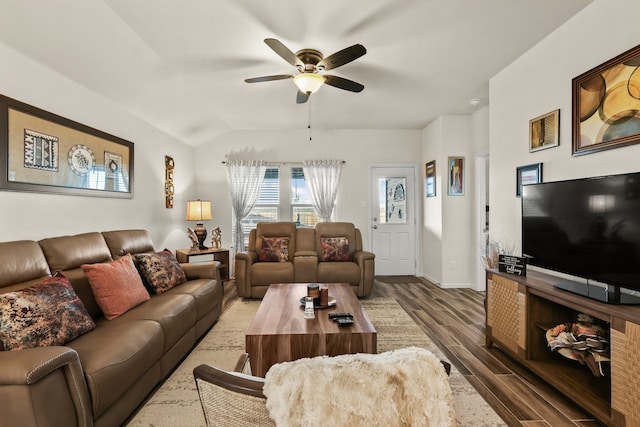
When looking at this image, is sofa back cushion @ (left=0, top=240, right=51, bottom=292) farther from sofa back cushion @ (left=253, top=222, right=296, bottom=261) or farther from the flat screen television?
the flat screen television

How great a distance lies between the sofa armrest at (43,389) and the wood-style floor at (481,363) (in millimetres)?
2260

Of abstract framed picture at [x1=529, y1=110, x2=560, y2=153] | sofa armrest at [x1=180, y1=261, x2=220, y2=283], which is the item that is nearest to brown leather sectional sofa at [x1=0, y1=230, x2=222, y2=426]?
sofa armrest at [x1=180, y1=261, x2=220, y2=283]

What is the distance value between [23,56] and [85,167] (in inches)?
37.1

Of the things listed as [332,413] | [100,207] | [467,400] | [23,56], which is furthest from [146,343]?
[23,56]

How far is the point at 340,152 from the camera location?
5461 millimetres

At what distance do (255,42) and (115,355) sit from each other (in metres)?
2.54

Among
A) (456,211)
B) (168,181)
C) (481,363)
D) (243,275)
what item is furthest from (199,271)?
(456,211)

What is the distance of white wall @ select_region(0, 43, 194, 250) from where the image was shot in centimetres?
216

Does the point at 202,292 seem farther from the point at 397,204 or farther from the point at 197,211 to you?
the point at 397,204

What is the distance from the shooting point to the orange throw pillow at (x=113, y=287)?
2119 millimetres

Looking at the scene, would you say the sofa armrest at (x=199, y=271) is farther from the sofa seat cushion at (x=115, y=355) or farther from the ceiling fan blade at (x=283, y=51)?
the ceiling fan blade at (x=283, y=51)

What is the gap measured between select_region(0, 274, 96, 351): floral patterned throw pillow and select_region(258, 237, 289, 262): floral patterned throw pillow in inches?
98.0

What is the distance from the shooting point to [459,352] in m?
2.56

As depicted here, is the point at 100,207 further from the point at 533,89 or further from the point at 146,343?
the point at 533,89
